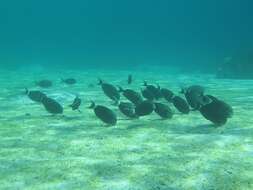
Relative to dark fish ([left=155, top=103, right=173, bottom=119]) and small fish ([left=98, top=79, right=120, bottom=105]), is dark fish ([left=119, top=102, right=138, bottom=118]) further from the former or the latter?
small fish ([left=98, top=79, right=120, bottom=105])

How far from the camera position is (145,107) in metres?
10.9

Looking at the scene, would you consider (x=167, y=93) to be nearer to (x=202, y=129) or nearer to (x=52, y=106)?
(x=202, y=129)

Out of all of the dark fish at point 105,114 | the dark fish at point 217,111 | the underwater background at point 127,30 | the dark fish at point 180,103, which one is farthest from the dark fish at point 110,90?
the underwater background at point 127,30

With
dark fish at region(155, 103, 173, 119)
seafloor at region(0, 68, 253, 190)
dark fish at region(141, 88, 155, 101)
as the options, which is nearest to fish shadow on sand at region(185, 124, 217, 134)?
seafloor at region(0, 68, 253, 190)

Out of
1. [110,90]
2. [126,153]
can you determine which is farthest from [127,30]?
[126,153]

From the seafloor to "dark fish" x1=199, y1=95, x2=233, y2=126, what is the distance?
22 centimetres

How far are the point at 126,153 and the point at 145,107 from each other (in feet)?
10.4

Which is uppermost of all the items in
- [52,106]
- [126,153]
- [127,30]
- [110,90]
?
[126,153]

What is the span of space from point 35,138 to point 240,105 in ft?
24.0

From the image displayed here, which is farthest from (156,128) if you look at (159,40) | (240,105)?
(159,40)

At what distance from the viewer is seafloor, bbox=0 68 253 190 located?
6.21 metres

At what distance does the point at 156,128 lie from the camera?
10.2 meters

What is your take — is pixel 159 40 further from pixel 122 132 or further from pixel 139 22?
pixel 122 132

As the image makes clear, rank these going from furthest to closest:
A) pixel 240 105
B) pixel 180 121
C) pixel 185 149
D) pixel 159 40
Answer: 1. pixel 159 40
2. pixel 240 105
3. pixel 180 121
4. pixel 185 149
